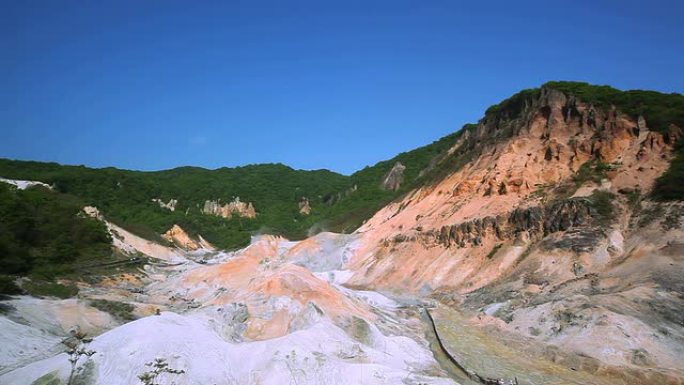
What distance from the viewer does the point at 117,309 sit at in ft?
68.4

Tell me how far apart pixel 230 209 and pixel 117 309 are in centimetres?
10524

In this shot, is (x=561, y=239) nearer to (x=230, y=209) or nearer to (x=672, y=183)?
(x=672, y=183)

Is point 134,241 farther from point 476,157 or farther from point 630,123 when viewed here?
point 630,123

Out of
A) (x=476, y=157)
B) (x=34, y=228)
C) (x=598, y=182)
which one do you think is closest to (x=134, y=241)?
(x=34, y=228)

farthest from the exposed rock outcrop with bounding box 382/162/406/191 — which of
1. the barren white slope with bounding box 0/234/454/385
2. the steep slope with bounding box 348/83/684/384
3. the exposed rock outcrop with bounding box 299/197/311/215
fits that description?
the barren white slope with bounding box 0/234/454/385

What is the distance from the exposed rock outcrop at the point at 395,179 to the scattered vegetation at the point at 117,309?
7887 cm

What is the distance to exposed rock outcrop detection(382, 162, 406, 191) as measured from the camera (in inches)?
3883

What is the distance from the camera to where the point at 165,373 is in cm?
1187

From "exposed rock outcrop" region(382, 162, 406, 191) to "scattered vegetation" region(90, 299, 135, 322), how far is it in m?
78.9

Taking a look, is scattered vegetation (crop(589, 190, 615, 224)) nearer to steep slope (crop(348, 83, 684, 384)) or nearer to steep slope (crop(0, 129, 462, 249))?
steep slope (crop(348, 83, 684, 384))

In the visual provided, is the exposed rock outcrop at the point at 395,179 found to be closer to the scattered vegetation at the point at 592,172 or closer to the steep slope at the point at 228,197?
the steep slope at the point at 228,197

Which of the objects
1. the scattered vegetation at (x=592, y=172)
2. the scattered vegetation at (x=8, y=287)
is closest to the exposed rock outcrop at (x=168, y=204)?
the scattered vegetation at (x=8, y=287)

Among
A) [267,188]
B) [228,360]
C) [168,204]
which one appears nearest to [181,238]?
[168,204]

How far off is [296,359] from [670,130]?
28.6m
